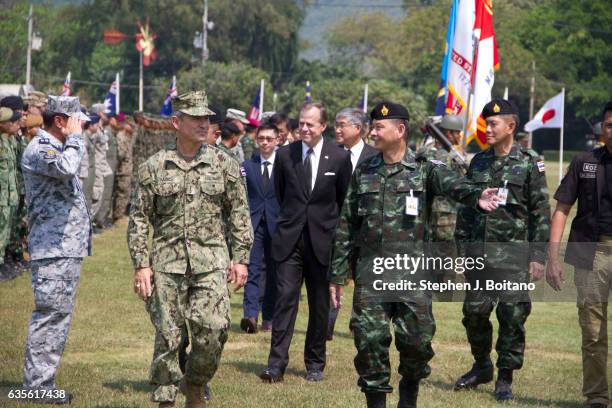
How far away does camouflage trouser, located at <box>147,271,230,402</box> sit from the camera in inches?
293

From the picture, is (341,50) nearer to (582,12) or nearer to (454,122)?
(582,12)

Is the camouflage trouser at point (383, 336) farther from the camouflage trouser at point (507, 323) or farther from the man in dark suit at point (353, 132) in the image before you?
the man in dark suit at point (353, 132)

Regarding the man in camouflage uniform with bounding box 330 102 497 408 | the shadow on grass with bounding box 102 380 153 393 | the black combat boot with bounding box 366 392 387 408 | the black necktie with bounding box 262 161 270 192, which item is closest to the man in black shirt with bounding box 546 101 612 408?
the man in camouflage uniform with bounding box 330 102 497 408

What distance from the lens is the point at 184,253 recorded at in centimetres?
746

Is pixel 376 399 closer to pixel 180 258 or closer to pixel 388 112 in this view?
pixel 180 258

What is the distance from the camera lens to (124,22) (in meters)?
104

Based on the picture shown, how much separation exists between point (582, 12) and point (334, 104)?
26442 millimetres

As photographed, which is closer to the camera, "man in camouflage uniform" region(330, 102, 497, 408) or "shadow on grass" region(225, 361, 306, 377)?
"man in camouflage uniform" region(330, 102, 497, 408)

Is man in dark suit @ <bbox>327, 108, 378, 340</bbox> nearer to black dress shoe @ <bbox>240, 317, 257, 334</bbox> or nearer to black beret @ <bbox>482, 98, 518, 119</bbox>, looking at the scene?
A: black beret @ <bbox>482, 98, 518, 119</bbox>

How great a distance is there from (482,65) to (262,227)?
21.6 ft

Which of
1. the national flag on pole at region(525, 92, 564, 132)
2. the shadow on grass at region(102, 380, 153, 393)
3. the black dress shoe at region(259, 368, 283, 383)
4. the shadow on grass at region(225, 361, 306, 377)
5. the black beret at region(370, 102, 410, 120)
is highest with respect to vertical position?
the national flag on pole at region(525, 92, 564, 132)

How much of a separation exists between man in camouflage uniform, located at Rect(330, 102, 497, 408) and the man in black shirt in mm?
1479

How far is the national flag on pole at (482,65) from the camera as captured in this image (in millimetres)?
17047

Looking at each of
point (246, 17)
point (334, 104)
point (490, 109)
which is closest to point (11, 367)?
point (490, 109)
